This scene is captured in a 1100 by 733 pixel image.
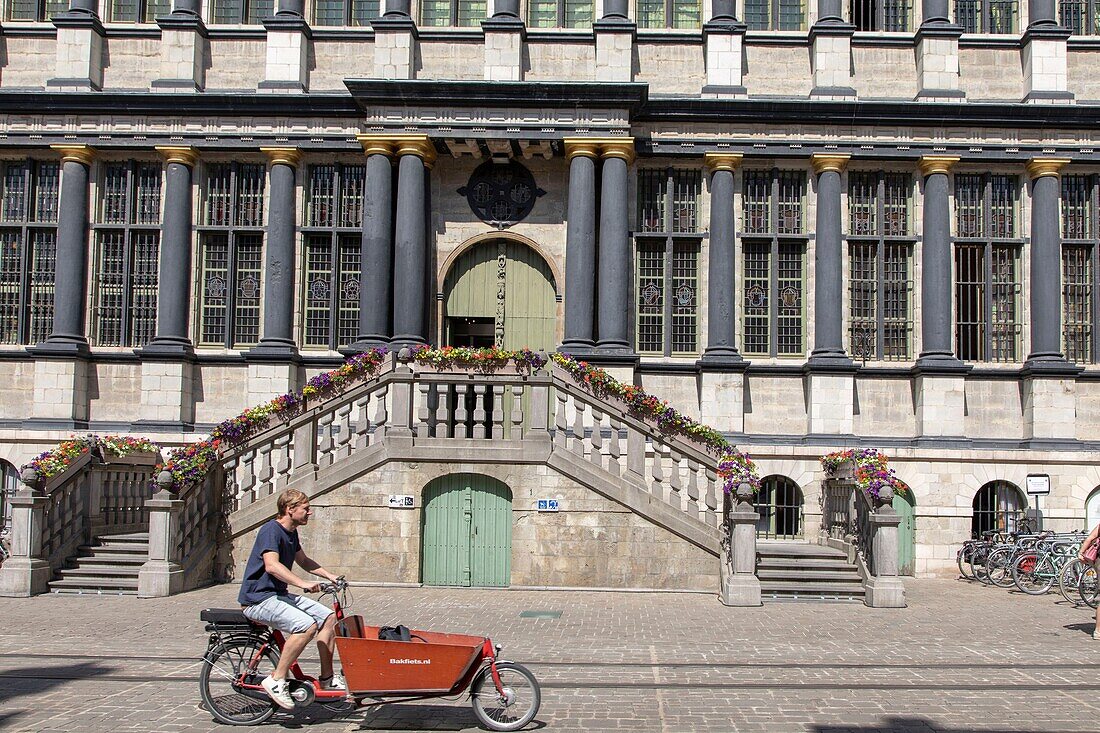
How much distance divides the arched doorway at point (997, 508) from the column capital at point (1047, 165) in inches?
247

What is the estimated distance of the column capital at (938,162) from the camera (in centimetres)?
2119

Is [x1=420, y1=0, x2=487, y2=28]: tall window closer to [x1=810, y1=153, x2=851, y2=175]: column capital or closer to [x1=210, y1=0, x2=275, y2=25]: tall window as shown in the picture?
[x1=210, y1=0, x2=275, y2=25]: tall window

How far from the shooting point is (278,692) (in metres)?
8.33

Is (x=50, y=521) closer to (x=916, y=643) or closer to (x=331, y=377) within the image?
(x=331, y=377)

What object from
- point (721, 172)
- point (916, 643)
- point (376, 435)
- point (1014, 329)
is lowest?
point (916, 643)

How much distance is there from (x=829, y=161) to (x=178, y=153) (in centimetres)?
1312

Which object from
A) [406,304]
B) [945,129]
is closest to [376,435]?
[406,304]

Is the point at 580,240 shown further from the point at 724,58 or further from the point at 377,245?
the point at 724,58

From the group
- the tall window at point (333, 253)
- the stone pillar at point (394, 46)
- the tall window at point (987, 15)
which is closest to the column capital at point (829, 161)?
the tall window at point (987, 15)

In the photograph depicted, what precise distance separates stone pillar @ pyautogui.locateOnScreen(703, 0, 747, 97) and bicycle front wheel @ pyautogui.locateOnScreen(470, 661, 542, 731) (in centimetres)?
1568

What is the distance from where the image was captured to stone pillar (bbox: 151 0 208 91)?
849 inches

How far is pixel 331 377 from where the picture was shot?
1762 cm

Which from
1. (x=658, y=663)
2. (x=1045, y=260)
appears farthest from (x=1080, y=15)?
Answer: (x=658, y=663)

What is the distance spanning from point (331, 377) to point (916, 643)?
9939 millimetres
